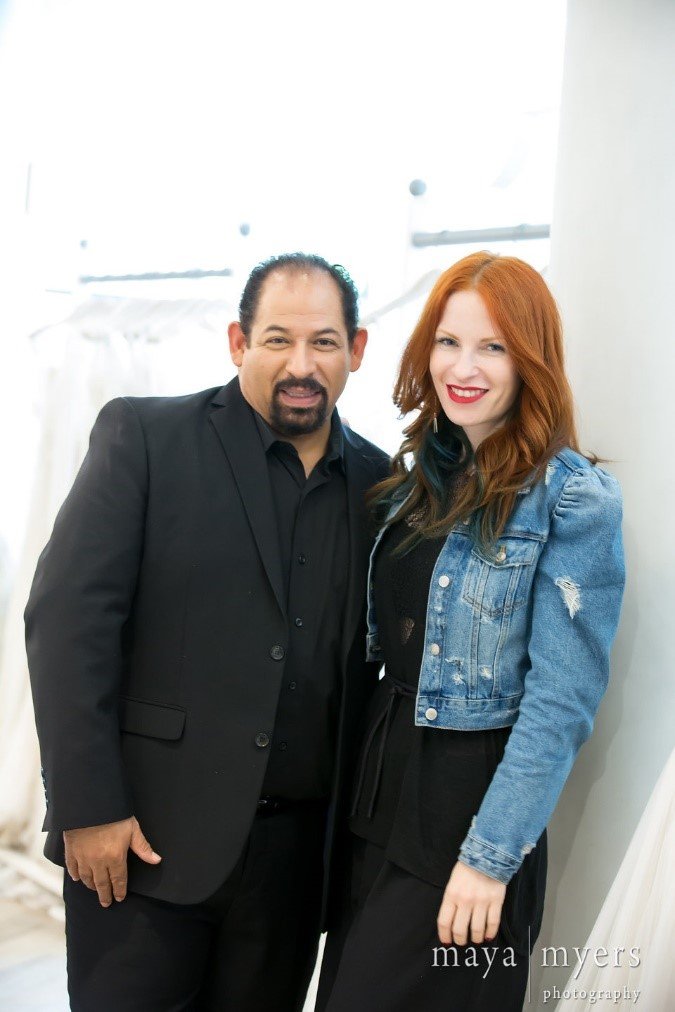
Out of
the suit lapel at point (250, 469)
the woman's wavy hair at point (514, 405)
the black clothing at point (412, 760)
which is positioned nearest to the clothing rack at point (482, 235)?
the woman's wavy hair at point (514, 405)

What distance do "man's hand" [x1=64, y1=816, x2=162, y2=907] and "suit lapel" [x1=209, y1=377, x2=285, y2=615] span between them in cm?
45

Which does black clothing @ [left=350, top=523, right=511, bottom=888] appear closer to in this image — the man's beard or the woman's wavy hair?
the woman's wavy hair

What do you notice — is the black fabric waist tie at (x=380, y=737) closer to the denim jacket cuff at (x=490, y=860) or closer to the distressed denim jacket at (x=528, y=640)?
the distressed denim jacket at (x=528, y=640)

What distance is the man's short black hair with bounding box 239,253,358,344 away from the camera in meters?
1.82

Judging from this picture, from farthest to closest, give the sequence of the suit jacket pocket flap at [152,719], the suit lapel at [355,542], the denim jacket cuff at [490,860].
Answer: the suit lapel at [355,542], the suit jacket pocket flap at [152,719], the denim jacket cuff at [490,860]

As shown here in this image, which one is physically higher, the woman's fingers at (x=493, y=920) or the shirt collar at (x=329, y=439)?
the shirt collar at (x=329, y=439)

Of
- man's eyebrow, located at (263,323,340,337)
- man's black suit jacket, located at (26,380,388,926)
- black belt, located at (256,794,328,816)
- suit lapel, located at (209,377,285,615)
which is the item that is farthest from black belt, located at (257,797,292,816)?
man's eyebrow, located at (263,323,340,337)

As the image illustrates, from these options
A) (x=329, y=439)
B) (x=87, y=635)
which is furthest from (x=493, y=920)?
(x=329, y=439)

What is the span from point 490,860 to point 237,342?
3.47ft

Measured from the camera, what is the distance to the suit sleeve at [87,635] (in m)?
1.56

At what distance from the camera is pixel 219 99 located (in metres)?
3.38

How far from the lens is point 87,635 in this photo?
1.59m

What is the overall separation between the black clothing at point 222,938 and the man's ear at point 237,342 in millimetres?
863

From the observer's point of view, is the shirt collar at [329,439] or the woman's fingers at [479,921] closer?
the woman's fingers at [479,921]
